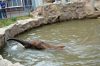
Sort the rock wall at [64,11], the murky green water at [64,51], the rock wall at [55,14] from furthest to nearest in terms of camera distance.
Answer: the rock wall at [64,11]
the rock wall at [55,14]
the murky green water at [64,51]

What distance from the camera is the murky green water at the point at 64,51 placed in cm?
1159

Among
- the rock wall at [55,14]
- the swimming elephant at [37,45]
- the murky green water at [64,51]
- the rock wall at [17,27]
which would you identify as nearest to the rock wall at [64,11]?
the rock wall at [55,14]

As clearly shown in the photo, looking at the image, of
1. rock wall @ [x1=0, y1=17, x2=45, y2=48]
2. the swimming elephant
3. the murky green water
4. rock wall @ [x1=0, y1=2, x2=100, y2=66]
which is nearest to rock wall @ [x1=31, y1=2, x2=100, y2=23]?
rock wall @ [x1=0, y1=2, x2=100, y2=66]

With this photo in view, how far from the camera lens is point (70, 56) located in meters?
12.3

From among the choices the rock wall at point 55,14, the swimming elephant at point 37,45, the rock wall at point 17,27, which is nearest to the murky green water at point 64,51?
the swimming elephant at point 37,45

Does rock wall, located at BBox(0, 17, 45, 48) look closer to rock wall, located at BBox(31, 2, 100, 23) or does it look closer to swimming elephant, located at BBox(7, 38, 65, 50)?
swimming elephant, located at BBox(7, 38, 65, 50)

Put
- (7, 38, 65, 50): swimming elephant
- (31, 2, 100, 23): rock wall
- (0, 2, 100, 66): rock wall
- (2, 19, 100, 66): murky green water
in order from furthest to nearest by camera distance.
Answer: (31, 2, 100, 23): rock wall, (0, 2, 100, 66): rock wall, (7, 38, 65, 50): swimming elephant, (2, 19, 100, 66): murky green water

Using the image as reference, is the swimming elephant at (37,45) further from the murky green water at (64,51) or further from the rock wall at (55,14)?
the rock wall at (55,14)

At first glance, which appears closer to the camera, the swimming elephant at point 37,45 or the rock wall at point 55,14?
the swimming elephant at point 37,45

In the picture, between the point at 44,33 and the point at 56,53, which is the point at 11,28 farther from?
the point at 56,53

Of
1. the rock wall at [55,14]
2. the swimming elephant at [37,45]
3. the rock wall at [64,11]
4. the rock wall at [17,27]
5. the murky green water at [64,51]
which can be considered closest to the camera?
the murky green water at [64,51]

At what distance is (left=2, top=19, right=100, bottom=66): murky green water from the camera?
1159 cm

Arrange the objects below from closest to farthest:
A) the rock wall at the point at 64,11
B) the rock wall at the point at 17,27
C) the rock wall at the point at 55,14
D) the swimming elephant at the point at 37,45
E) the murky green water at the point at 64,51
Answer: the murky green water at the point at 64,51 → the swimming elephant at the point at 37,45 → the rock wall at the point at 17,27 → the rock wall at the point at 55,14 → the rock wall at the point at 64,11

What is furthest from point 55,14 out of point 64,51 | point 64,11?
point 64,51
